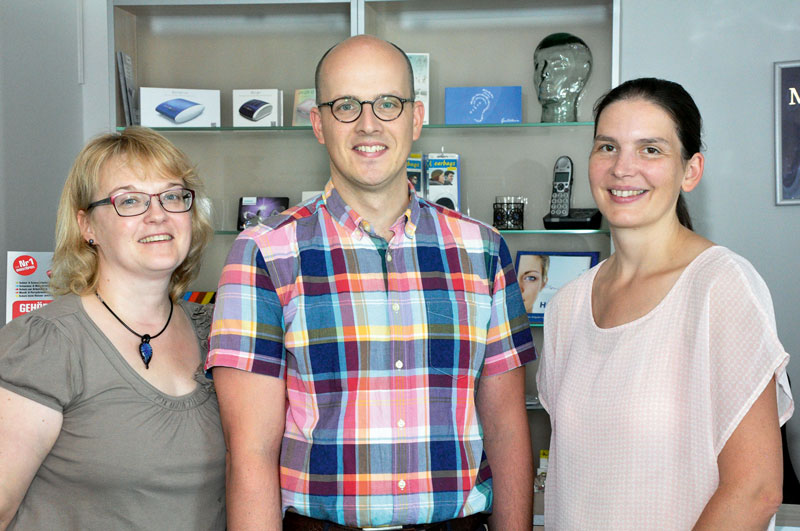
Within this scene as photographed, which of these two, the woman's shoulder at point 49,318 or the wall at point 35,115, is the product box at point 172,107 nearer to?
the wall at point 35,115

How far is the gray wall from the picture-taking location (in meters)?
2.89

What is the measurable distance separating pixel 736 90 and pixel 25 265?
2.46 m

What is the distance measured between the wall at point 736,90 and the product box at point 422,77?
74 cm

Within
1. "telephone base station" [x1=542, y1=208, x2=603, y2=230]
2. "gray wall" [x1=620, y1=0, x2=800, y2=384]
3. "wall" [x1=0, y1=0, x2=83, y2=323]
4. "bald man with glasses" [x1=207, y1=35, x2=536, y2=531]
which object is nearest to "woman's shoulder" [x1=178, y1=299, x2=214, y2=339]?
"bald man with glasses" [x1=207, y1=35, x2=536, y2=531]

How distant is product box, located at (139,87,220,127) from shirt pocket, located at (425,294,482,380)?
184cm

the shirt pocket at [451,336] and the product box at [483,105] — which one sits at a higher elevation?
the product box at [483,105]

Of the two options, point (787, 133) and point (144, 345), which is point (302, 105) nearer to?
point (144, 345)

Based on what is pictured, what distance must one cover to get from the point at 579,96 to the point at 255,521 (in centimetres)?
212

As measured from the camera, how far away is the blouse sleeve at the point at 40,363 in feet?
5.25

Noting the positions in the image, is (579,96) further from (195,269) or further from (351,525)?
(351,525)

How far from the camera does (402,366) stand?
1698 millimetres

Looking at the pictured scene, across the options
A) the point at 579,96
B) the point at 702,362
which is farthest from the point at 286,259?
the point at 579,96

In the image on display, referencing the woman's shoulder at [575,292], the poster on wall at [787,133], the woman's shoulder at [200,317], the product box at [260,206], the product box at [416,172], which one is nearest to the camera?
the woman's shoulder at [575,292]

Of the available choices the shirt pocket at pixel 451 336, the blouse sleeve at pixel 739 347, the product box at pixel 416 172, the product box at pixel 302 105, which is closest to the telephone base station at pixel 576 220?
the product box at pixel 416 172
